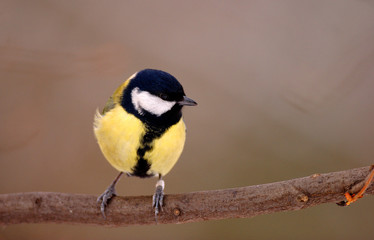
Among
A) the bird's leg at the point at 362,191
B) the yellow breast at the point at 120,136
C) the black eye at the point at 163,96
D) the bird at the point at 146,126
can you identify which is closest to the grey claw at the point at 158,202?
the bird at the point at 146,126

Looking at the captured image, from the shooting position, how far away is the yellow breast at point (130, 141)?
1039 millimetres

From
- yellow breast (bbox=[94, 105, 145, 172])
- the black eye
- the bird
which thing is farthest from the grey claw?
the black eye

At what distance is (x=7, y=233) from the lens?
1461mm

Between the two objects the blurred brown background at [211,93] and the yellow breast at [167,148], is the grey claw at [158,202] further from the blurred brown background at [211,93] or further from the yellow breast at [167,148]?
the blurred brown background at [211,93]

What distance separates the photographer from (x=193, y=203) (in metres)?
0.99

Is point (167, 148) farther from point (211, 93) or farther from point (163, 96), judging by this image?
point (211, 93)

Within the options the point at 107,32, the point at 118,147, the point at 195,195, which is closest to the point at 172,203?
the point at 195,195

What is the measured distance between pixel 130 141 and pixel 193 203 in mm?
219

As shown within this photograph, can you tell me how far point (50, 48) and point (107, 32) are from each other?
21 cm

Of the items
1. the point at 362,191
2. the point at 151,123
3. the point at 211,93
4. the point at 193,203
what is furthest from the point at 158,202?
the point at 211,93

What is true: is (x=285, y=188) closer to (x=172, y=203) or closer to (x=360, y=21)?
(x=172, y=203)

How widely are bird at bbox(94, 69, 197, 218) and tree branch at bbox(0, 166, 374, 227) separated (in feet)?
0.11

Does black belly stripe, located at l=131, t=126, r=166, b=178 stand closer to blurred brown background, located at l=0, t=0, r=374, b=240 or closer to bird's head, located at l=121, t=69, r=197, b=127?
bird's head, located at l=121, t=69, r=197, b=127

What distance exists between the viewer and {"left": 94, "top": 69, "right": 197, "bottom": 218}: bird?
3.29 ft
